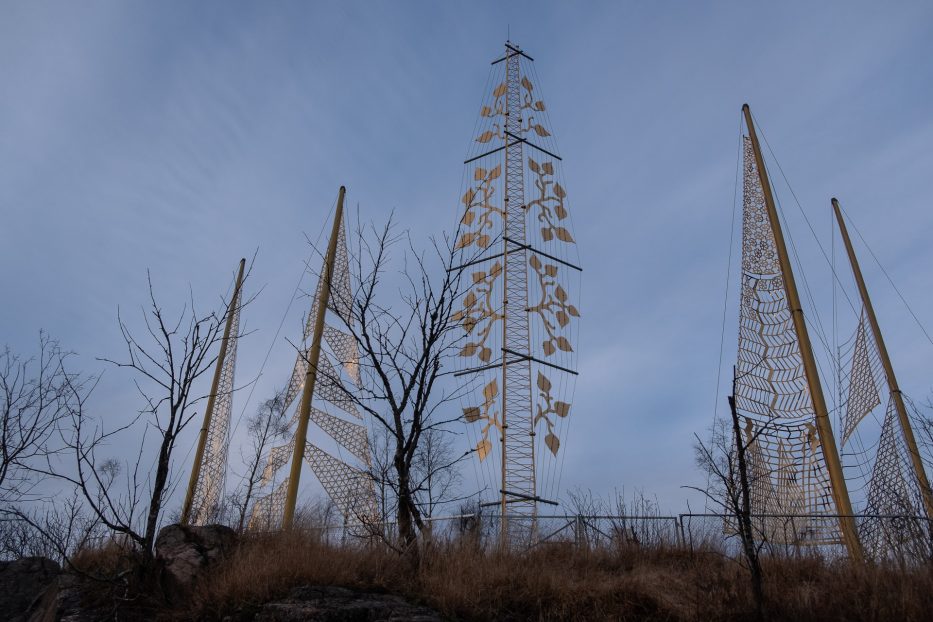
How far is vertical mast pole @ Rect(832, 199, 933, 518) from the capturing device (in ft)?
39.5

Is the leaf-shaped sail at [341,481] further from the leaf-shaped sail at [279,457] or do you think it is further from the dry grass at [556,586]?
the dry grass at [556,586]

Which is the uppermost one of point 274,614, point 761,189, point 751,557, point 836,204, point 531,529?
point 836,204

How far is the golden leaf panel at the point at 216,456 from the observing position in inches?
683

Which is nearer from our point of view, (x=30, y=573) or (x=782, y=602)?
(x=782, y=602)

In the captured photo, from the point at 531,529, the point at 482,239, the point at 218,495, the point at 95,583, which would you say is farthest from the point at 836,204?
the point at 95,583

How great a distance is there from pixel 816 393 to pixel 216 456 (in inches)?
536

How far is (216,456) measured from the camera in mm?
18250

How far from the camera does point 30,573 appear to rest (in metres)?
10.3

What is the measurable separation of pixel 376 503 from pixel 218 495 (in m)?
6.12

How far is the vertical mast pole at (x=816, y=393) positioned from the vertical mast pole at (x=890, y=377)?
1087mm

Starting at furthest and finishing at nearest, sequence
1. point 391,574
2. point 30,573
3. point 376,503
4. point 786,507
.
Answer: point 376,503, point 786,507, point 30,573, point 391,574

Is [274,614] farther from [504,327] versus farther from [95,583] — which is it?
[504,327]

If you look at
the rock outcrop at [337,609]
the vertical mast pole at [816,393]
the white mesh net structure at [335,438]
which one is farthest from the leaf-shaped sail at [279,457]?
the vertical mast pole at [816,393]

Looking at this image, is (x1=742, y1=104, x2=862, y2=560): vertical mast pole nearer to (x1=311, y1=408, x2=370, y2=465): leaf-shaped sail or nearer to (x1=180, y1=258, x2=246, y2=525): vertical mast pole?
(x1=311, y1=408, x2=370, y2=465): leaf-shaped sail
